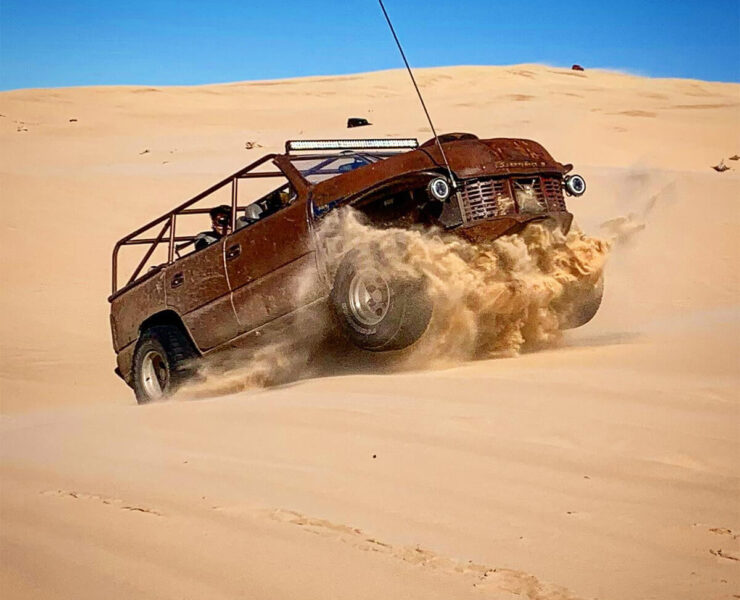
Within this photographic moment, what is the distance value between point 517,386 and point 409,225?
5.32ft

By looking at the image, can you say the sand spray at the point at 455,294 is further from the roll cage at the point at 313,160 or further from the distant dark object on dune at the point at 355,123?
the distant dark object on dune at the point at 355,123

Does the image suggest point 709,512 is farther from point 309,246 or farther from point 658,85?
point 658,85

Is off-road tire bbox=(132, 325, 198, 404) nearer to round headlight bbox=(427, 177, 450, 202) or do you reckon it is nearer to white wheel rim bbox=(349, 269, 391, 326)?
white wheel rim bbox=(349, 269, 391, 326)

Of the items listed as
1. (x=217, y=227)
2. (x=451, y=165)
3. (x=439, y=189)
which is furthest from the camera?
(x=217, y=227)

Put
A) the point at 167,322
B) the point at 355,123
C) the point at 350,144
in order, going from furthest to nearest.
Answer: the point at 355,123 → the point at 167,322 → the point at 350,144

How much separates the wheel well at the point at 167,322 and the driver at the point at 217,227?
598 millimetres

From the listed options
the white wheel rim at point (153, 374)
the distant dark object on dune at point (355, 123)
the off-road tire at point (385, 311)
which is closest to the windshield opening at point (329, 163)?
the off-road tire at point (385, 311)

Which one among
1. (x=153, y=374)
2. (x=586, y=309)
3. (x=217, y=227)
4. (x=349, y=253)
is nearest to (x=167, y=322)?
(x=153, y=374)

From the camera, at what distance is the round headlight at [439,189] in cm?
655

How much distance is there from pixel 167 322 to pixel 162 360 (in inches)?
12.2

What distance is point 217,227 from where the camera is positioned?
8.57 metres

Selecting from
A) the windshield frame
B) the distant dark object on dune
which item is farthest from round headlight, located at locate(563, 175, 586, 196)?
the distant dark object on dune

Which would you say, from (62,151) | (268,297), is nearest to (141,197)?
(62,151)

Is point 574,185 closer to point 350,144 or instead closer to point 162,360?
point 350,144
